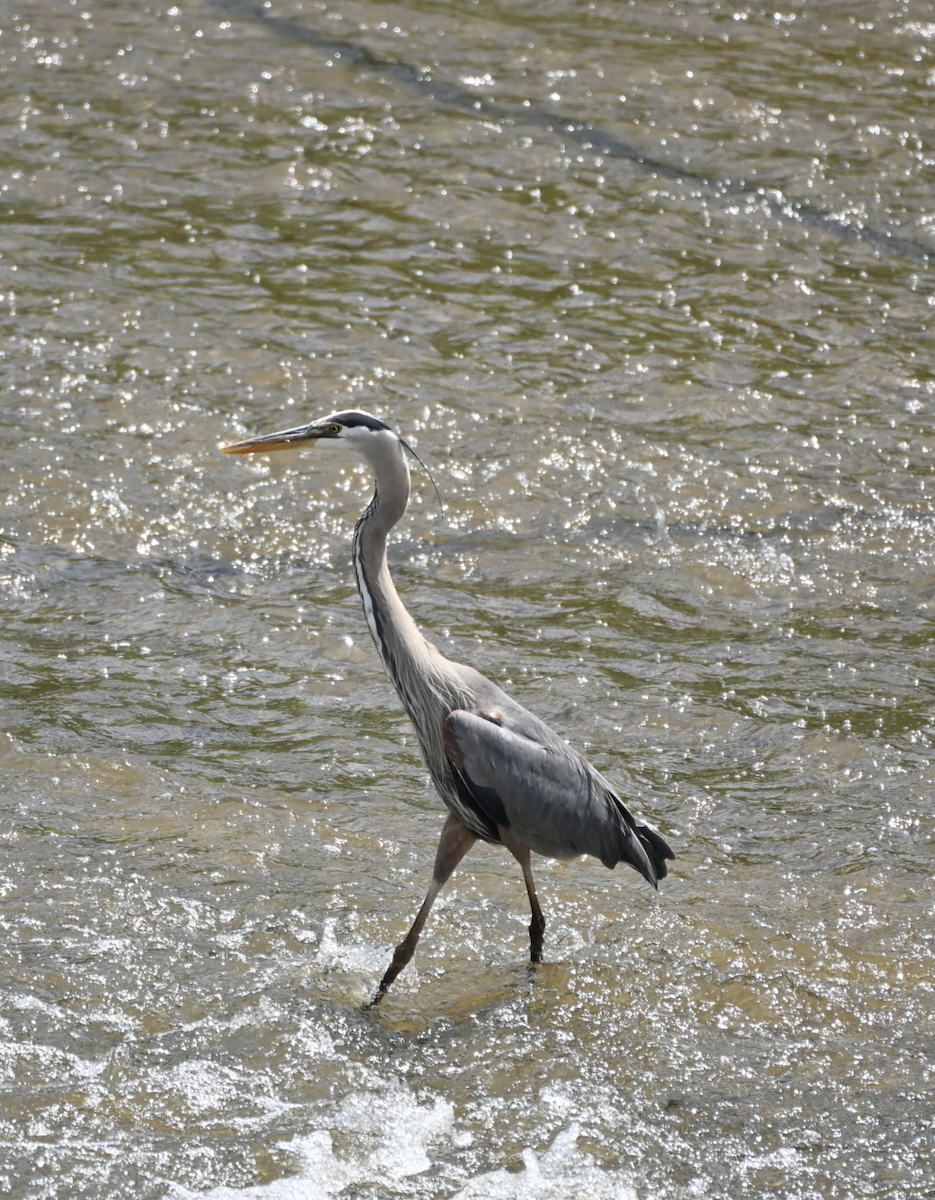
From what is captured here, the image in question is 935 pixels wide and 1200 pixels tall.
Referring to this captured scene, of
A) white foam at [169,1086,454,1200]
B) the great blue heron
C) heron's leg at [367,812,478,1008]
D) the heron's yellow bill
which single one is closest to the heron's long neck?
the great blue heron

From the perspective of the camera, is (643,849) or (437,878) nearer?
(437,878)

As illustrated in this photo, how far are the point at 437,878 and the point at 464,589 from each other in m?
2.54

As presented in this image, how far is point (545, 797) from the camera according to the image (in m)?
4.99

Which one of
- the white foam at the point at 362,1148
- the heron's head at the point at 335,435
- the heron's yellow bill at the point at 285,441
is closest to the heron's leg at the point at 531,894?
the white foam at the point at 362,1148

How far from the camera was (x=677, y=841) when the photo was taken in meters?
5.72

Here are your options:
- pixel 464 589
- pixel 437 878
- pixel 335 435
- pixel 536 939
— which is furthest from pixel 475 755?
pixel 464 589

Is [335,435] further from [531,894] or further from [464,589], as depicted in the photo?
[464,589]

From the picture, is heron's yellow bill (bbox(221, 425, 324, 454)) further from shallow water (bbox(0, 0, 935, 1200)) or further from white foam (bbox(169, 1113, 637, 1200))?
white foam (bbox(169, 1113, 637, 1200))

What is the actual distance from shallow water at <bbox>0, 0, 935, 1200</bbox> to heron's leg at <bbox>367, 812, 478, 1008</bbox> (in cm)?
13

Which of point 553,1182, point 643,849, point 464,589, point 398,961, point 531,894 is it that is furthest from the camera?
point 464,589

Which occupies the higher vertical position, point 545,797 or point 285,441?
point 285,441

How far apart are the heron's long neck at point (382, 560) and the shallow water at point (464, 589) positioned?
88cm

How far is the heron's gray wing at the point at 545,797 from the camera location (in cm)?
495

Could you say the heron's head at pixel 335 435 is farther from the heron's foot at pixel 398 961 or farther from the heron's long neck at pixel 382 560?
the heron's foot at pixel 398 961
